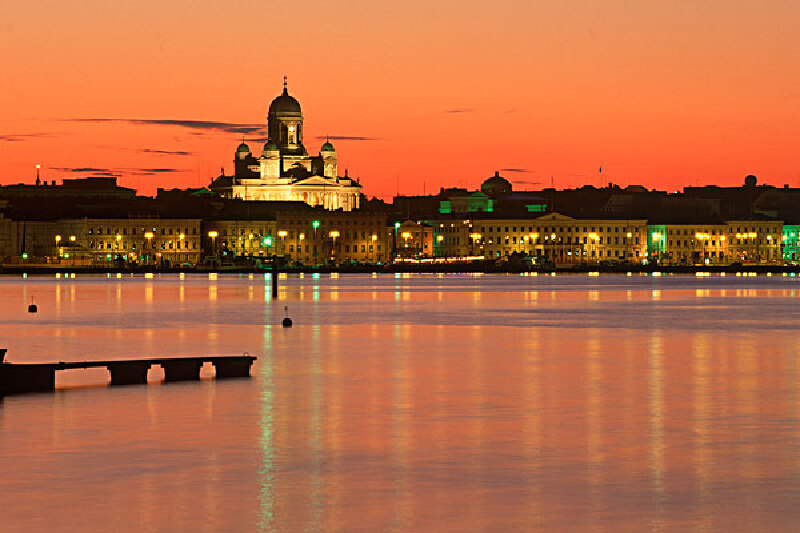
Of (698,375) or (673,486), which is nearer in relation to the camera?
(673,486)

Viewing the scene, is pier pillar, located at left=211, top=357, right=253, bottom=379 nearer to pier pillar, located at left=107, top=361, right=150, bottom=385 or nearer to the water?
the water

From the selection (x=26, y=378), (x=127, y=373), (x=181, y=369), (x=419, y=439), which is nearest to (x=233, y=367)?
(x=181, y=369)

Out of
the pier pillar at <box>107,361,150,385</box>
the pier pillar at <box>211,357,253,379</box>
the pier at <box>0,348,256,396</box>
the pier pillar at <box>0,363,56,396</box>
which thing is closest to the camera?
the pier pillar at <box>0,363,56,396</box>

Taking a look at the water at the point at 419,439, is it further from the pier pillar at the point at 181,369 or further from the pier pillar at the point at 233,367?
the pier pillar at the point at 233,367

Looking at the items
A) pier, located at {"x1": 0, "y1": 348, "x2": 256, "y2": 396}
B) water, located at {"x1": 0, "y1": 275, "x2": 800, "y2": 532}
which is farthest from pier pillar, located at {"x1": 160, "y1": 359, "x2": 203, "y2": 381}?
water, located at {"x1": 0, "y1": 275, "x2": 800, "y2": 532}

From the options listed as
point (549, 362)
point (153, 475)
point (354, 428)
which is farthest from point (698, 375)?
point (153, 475)

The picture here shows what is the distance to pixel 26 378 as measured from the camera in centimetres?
2738

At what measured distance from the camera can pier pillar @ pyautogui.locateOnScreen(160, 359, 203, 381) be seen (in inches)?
1164

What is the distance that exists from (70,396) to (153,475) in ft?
30.3

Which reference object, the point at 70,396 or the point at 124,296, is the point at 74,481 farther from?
the point at 124,296

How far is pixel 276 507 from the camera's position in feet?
50.7

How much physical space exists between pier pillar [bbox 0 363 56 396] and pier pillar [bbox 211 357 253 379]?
3.62m

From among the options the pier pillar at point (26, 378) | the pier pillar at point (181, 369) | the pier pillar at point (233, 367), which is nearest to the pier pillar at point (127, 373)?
the pier pillar at point (181, 369)

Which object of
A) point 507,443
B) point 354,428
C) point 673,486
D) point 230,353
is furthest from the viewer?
point 230,353
